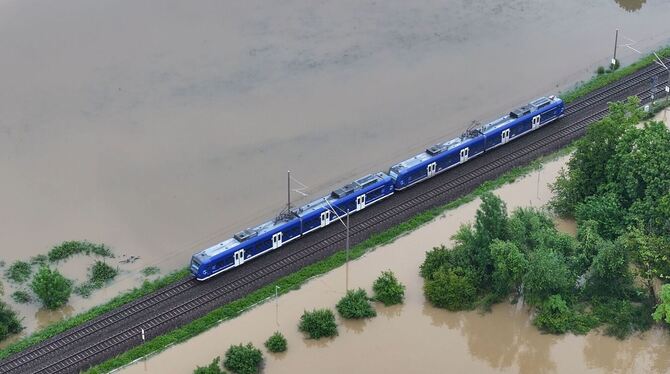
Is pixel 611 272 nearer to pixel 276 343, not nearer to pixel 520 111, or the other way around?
pixel 276 343

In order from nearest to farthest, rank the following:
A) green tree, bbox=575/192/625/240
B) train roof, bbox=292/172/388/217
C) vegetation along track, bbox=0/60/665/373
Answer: vegetation along track, bbox=0/60/665/373, green tree, bbox=575/192/625/240, train roof, bbox=292/172/388/217

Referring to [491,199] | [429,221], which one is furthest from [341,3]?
[491,199]

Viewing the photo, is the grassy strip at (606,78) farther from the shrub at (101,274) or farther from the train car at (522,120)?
the shrub at (101,274)

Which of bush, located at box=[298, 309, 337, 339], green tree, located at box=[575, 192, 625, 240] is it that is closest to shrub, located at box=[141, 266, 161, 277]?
bush, located at box=[298, 309, 337, 339]

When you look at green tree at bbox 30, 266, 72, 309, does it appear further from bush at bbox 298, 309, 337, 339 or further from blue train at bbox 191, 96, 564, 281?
bush at bbox 298, 309, 337, 339

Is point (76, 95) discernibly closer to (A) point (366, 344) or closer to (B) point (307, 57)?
(B) point (307, 57)

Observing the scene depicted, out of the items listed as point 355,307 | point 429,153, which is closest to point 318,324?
point 355,307
